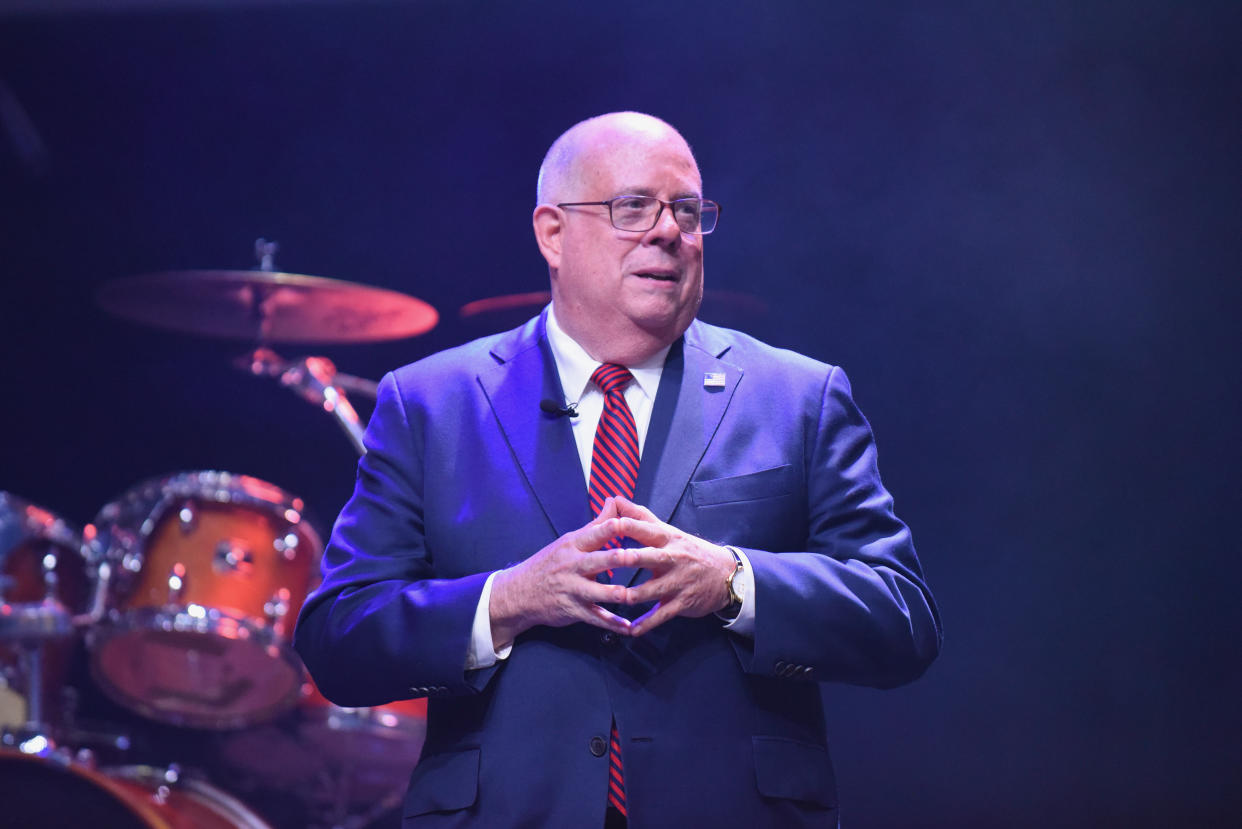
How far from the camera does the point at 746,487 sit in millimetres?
1948

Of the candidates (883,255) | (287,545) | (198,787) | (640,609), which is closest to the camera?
(640,609)

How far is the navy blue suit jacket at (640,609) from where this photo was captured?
178 centimetres

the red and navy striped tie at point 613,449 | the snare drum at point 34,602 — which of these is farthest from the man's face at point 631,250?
the snare drum at point 34,602

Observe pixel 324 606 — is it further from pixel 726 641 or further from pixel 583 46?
pixel 583 46

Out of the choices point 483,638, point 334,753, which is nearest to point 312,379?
point 334,753

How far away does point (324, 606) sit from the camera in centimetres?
194

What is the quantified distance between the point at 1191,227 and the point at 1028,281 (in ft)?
1.86

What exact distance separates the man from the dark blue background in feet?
6.46

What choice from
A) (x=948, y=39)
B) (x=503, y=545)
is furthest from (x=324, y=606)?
(x=948, y=39)

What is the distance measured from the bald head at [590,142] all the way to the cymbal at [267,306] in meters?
1.74

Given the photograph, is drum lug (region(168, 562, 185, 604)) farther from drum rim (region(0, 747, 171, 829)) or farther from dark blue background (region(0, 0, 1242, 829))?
dark blue background (region(0, 0, 1242, 829))

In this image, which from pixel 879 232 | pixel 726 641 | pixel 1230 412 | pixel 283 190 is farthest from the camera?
pixel 283 190

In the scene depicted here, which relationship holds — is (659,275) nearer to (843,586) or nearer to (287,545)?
(843,586)

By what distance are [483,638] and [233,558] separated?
215 centimetres
